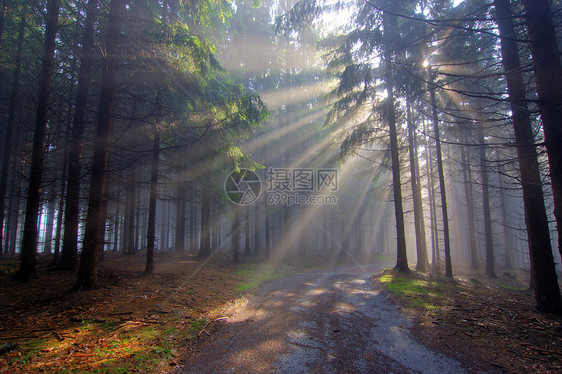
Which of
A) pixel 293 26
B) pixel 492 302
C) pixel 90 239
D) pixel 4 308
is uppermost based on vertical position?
pixel 293 26

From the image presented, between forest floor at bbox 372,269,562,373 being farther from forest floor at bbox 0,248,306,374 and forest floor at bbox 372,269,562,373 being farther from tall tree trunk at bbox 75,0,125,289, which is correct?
tall tree trunk at bbox 75,0,125,289

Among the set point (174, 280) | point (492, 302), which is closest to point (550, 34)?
point (492, 302)

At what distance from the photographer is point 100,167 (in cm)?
745

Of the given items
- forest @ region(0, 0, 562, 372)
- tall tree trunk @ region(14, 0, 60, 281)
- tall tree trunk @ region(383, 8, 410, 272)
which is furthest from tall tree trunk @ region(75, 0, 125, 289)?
tall tree trunk @ region(383, 8, 410, 272)

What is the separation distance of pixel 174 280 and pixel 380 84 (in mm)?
13908

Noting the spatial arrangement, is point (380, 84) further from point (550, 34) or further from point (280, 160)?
point (280, 160)

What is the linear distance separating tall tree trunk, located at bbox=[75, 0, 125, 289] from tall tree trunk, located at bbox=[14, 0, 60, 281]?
2.00 metres

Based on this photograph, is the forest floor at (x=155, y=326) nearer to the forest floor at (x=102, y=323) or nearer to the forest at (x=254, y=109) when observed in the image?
the forest floor at (x=102, y=323)

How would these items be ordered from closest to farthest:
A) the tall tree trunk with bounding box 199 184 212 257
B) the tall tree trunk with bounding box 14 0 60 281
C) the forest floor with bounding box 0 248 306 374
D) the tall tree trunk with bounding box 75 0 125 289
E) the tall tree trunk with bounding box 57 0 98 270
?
1. the forest floor with bounding box 0 248 306 374
2. the tall tree trunk with bounding box 75 0 125 289
3. the tall tree trunk with bounding box 14 0 60 281
4. the tall tree trunk with bounding box 57 0 98 270
5. the tall tree trunk with bounding box 199 184 212 257

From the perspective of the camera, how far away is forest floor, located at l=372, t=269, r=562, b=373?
4.15 m

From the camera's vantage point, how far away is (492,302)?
7.90 meters

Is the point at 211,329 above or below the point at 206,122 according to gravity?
below

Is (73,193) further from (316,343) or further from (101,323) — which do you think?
(316,343)

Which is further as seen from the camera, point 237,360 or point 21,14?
point 21,14
